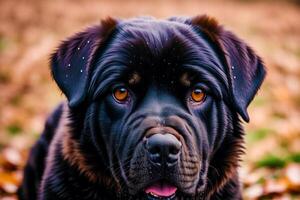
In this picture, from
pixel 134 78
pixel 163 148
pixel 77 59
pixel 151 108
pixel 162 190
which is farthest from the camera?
pixel 77 59

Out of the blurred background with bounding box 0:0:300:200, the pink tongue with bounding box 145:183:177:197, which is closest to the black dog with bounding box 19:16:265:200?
the pink tongue with bounding box 145:183:177:197

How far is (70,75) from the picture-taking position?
175 inches

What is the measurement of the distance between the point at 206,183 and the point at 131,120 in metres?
0.84

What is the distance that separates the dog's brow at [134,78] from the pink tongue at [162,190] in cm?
78

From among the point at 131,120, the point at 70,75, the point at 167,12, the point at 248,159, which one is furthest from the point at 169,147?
the point at 167,12

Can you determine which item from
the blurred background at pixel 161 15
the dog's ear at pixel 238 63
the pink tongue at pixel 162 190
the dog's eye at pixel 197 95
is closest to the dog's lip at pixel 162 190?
the pink tongue at pixel 162 190

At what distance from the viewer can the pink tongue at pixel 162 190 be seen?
4.00 m

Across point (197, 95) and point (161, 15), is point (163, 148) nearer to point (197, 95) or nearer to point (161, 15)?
point (197, 95)

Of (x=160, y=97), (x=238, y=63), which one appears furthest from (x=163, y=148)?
(x=238, y=63)

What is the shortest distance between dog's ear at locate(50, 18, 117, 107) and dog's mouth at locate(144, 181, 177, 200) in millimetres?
885

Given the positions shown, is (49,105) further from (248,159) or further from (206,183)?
(206,183)

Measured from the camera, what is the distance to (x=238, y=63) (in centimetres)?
449

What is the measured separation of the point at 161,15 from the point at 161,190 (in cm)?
1154

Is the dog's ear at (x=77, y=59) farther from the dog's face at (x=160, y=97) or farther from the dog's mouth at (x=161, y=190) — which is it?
the dog's mouth at (x=161, y=190)
